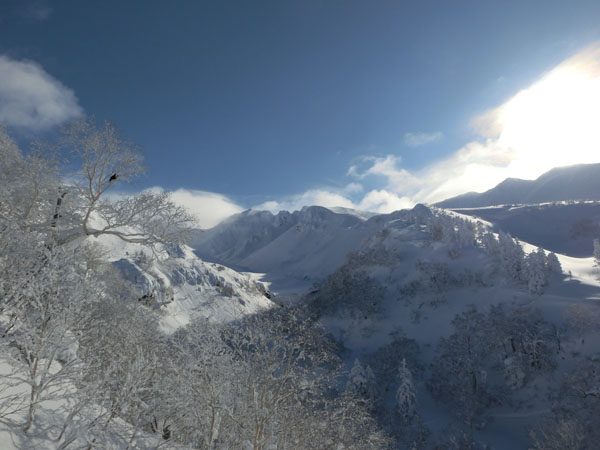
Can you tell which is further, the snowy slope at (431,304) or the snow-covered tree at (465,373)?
the snow-covered tree at (465,373)

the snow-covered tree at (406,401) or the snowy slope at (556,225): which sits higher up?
the snowy slope at (556,225)

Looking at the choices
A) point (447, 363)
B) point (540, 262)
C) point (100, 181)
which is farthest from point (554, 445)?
point (540, 262)

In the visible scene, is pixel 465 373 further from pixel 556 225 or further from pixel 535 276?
pixel 556 225

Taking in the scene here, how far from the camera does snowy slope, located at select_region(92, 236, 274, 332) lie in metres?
48.8

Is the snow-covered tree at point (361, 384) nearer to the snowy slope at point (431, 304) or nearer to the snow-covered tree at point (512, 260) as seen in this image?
the snowy slope at point (431, 304)

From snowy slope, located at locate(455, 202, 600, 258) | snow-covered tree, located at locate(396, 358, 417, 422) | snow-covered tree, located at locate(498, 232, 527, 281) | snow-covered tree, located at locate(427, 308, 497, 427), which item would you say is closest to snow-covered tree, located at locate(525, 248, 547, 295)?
snow-covered tree, located at locate(498, 232, 527, 281)

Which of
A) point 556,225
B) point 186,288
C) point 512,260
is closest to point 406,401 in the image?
point 512,260

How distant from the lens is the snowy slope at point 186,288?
160 feet

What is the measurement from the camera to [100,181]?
11.4 meters

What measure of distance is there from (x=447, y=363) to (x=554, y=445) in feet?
60.3

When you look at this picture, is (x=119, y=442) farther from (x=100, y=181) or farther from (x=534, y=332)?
(x=534, y=332)

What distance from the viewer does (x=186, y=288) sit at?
2355 inches

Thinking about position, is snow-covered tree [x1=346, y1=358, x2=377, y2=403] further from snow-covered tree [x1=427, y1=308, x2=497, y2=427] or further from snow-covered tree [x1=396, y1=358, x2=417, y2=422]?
snow-covered tree [x1=427, y1=308, x2=497, y2=427]

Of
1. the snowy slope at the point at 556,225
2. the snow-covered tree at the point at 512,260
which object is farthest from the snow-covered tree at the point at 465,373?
the snowy slope at the point at 556,225
